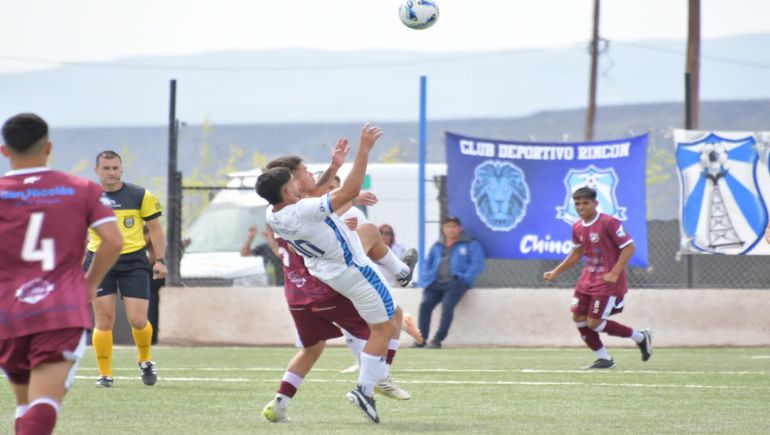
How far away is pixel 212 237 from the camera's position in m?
23.0

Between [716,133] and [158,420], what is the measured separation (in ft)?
37.4

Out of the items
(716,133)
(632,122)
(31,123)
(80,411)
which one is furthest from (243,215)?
(632,122)

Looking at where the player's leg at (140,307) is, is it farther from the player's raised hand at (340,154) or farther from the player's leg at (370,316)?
the player's raised hand at (340,154)

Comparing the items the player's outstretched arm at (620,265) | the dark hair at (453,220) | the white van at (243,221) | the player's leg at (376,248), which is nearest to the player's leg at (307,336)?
the player's leg at (376,248)

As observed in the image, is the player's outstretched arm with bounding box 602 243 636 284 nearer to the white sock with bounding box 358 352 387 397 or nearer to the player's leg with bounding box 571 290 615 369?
the player's leg with bounding box 571 290 615 369

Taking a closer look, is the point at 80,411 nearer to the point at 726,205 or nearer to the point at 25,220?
the point at 25,220

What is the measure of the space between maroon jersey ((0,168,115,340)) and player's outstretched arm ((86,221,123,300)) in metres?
0.05

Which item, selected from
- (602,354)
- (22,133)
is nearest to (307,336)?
(22,133)

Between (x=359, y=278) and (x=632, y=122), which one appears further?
(x=632, y=122)

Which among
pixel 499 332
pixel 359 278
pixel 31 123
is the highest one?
pixel 31 123

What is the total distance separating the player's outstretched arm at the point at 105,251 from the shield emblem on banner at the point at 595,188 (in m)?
13.1

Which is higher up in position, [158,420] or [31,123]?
[31,123]

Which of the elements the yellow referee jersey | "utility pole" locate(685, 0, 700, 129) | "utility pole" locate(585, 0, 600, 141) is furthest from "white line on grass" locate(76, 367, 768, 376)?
"utility pole" locate(585, 0, 600, 141)

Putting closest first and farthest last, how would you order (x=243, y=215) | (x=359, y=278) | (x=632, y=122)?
1. (x=359, y=278)
2. (x=243, y=215)
3. (x=632, y=122)
